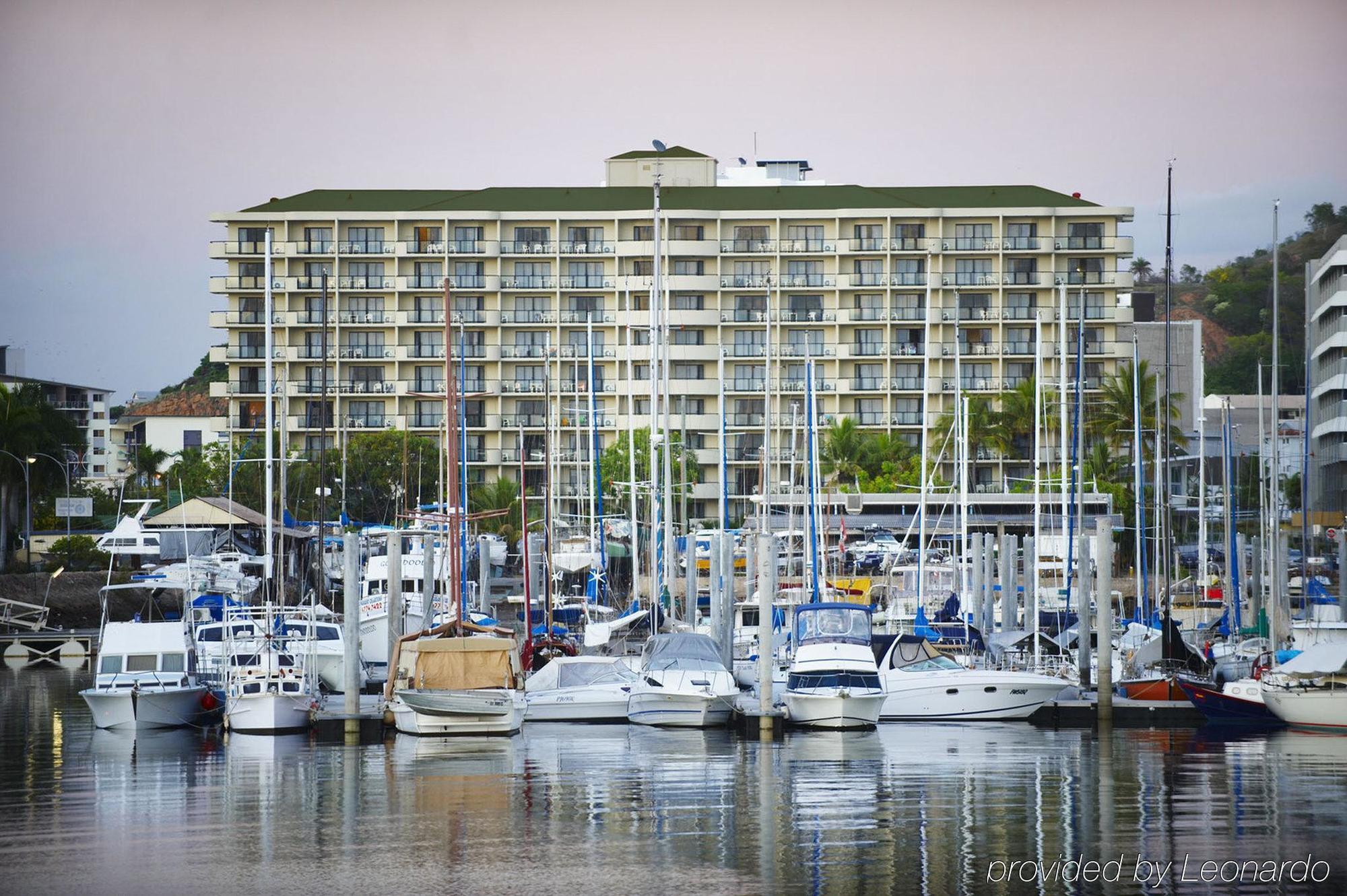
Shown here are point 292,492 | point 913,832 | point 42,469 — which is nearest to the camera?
point 913,832

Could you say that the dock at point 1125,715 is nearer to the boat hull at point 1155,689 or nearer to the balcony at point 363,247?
the boat hull at point 1155,689

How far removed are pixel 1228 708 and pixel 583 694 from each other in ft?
52.3

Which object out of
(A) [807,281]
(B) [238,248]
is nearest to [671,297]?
(A) [807,281]

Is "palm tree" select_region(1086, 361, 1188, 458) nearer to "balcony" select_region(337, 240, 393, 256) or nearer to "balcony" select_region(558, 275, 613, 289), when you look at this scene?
"balcony" select_region(558, 275, 613, 289)

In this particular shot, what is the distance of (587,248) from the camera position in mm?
130750

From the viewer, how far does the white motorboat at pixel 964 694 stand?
41.7 metres

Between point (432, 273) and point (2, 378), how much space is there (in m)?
64.6

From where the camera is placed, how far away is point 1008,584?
5597 cm

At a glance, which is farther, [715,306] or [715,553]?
[715,306]

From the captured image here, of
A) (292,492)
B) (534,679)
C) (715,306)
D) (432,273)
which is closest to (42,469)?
(292,492)

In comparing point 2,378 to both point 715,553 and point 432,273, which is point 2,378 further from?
point 715,553

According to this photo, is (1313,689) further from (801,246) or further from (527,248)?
(527,248)

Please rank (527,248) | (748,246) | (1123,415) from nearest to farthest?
(1123,415) < (748,246) < (527,248)

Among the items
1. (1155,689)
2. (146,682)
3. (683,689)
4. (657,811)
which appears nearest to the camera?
(657,811)
